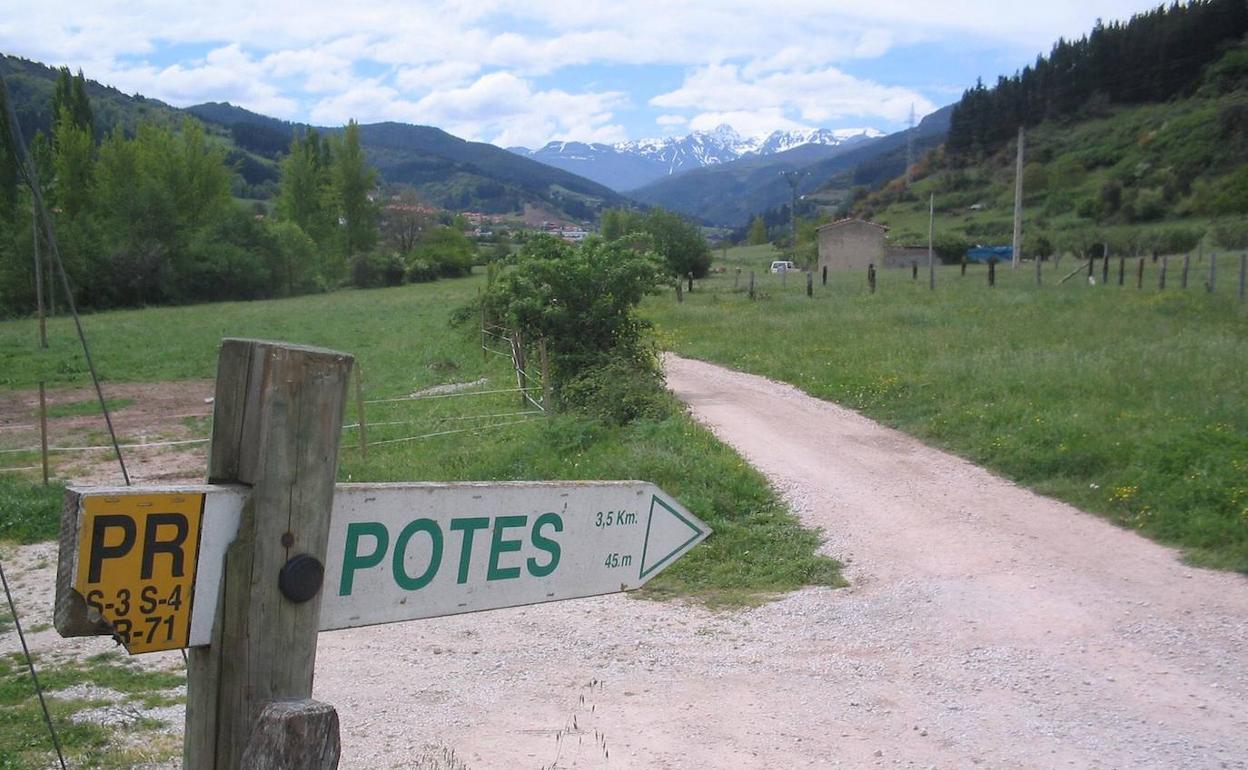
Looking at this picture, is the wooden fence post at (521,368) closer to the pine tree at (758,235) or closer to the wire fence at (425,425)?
the wire fence at (425,425)

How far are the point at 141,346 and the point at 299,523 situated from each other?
31.8 metres

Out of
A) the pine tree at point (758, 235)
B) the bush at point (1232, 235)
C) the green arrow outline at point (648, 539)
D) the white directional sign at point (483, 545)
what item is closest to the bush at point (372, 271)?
the pine tree at point (758, 235)

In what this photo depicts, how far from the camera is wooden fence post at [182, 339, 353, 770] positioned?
6.08ft

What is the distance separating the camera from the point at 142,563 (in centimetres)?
180

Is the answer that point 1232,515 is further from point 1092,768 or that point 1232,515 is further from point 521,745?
point 521,745

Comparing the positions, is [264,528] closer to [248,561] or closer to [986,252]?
[248,561]

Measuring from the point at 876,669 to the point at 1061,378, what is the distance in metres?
8.56

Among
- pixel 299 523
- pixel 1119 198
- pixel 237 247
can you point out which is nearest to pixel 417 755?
pixel 299 523

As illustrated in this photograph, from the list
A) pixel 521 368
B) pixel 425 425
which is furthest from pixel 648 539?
pixel 521 368

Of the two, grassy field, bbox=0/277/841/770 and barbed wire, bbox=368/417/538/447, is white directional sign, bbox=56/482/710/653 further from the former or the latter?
barbed wire, bbox=368/417/538/447

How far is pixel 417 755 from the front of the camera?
511 cm

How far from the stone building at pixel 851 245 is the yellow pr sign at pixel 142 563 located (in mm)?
52390

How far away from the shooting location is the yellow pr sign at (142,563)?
1749 millimetres

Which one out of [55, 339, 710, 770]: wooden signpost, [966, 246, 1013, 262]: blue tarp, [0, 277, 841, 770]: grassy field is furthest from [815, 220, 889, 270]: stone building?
[55, 339, 710, 770]: wooden signpost
